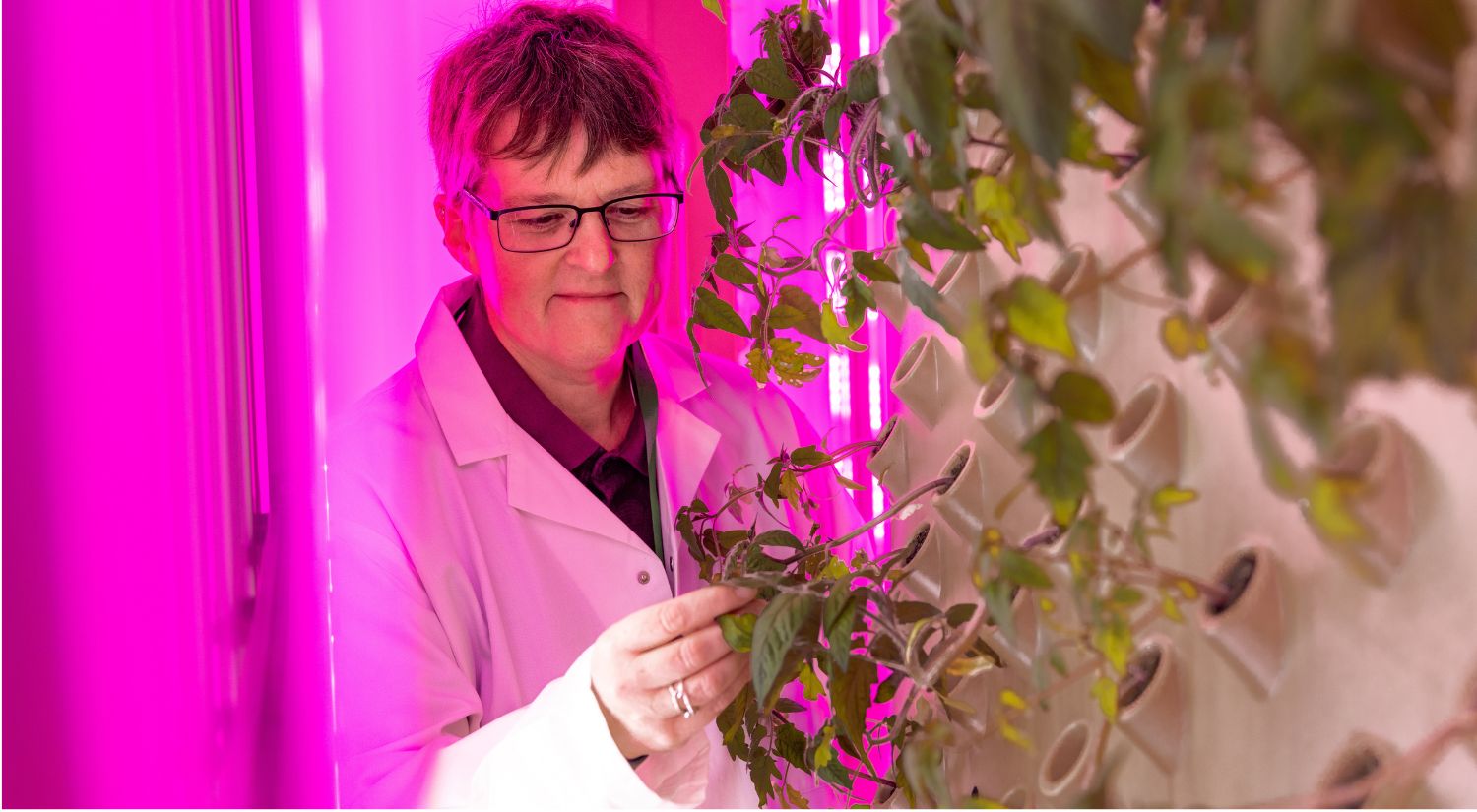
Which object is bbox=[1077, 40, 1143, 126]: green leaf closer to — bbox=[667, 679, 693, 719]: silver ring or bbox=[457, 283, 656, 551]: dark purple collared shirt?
bbox=[667, 679, 693, 719]: silver ring

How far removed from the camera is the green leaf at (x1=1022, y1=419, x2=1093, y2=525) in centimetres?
56

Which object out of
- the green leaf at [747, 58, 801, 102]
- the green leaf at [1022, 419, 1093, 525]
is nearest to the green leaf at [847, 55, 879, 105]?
the green leaf at [747, 58, 801, 102]

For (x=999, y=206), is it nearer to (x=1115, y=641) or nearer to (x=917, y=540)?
(x=1115, y=641)

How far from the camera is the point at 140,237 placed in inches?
37.9

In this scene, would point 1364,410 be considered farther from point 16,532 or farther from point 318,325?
point 318,325

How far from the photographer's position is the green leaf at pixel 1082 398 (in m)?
0.56

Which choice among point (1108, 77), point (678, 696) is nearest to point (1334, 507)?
point (1108, 77)

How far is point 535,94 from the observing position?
1384mm

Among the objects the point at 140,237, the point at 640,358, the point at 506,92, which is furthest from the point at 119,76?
the point at 640,358

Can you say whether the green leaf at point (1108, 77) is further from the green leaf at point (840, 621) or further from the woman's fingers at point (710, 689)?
the woman's fingers at point (710, 689)

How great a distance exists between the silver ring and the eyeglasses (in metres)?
0.58

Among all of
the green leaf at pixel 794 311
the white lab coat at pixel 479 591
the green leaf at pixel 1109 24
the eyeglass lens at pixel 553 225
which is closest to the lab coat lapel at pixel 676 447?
the white lab coat at pixel 479 591

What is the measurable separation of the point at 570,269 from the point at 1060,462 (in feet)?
3.12

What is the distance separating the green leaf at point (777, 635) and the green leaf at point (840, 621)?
2cm
